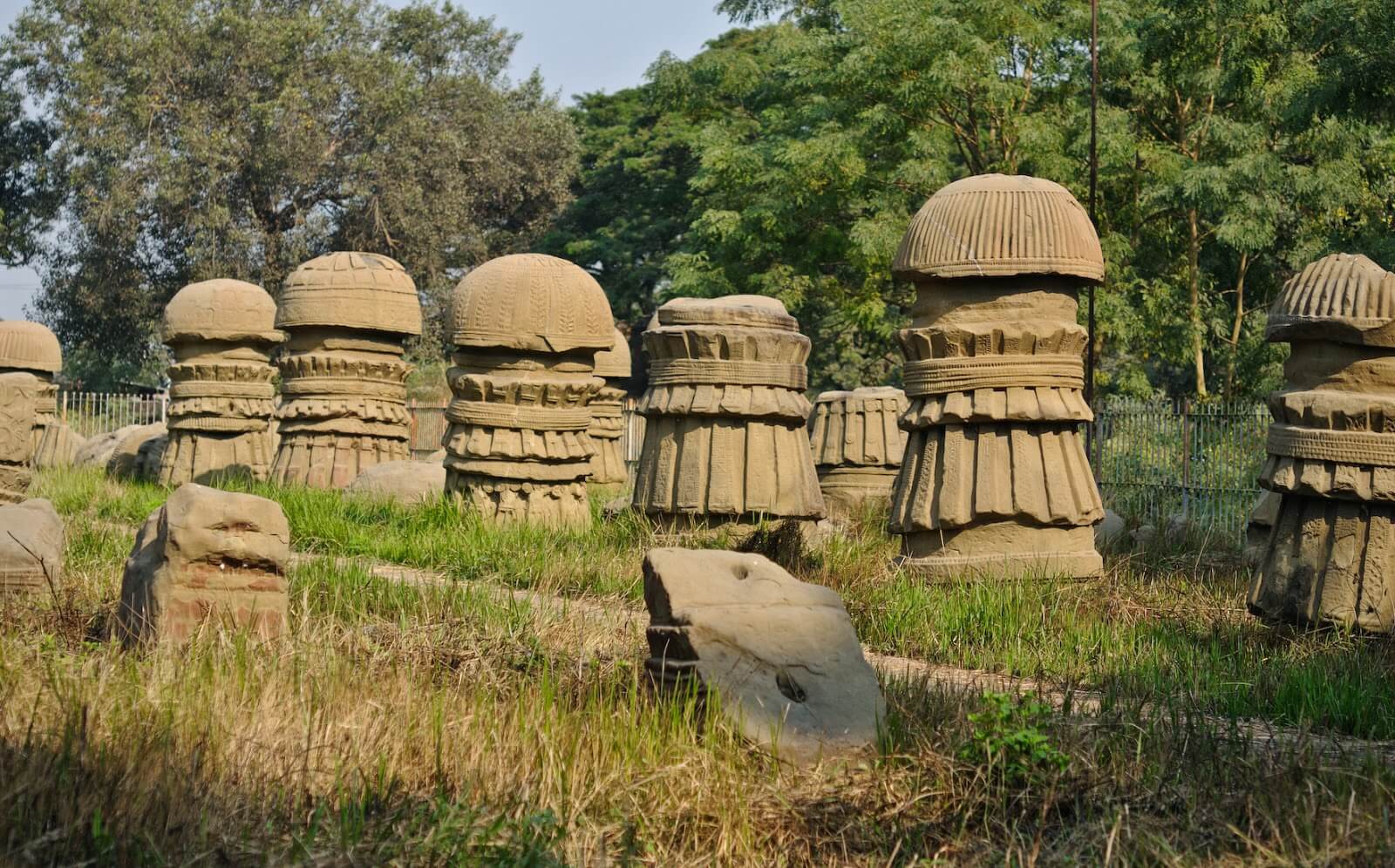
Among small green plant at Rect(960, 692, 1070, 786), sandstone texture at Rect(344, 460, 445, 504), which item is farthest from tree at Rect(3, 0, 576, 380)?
small green plant at Rect(960, 692, 1070, 786)

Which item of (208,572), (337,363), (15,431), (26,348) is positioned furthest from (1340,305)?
(26,348)

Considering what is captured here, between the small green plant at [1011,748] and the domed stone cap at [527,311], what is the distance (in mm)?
5917

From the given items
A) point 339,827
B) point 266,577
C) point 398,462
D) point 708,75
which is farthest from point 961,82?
point 339,827

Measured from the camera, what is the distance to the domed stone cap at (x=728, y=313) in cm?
878

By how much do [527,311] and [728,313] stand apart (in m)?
1.64

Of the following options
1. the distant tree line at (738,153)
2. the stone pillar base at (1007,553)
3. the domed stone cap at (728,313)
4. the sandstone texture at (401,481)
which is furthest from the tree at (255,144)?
the stone pillar base at (1007,553)

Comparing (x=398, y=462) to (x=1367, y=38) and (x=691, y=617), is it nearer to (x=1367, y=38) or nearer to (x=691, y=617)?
(x=691, y=617)

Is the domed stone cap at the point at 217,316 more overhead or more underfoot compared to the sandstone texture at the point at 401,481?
more overhead

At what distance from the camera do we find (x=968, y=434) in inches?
290

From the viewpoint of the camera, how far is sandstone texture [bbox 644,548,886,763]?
14.2 feet

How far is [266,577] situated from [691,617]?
72.3 inches

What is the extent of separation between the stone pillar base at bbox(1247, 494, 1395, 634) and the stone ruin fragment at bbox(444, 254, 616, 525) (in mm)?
4767

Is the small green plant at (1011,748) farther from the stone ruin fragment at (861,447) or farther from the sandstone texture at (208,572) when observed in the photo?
the stone ruin fragment at (861,447)

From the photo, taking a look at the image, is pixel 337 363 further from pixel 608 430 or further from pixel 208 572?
pixel 208 572
